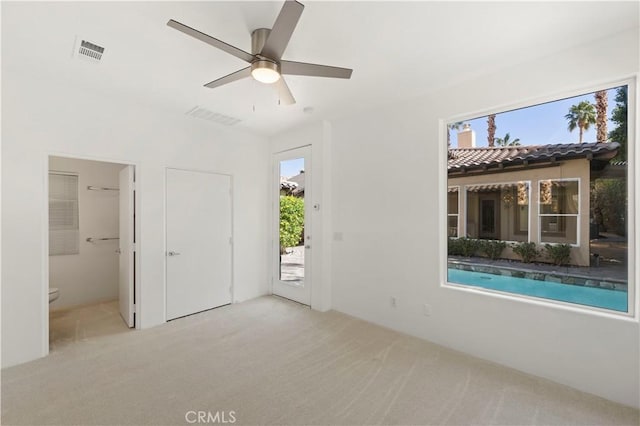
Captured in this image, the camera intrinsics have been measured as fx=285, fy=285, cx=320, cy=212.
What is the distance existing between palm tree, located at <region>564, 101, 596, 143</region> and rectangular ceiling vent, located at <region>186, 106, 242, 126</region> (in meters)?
3.66

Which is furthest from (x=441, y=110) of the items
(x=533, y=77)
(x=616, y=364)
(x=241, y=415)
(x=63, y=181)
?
(x=63, y=181)

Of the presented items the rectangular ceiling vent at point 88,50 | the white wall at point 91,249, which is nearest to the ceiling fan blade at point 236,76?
the rectangular ceiling vent at point 88,50

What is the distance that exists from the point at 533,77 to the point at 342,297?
319 centimetres

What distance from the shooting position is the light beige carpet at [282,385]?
1.99 metres

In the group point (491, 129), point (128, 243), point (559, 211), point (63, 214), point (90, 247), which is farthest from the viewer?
point (90, 247)

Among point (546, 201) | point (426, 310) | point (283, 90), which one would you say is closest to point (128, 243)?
point (283, 90)

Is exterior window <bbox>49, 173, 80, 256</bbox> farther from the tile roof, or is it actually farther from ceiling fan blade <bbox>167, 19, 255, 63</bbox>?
the tile roof

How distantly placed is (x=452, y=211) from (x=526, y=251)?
2.49 ft

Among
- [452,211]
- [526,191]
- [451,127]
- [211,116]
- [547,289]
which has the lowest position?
[547,289]

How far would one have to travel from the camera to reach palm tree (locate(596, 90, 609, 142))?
231cm

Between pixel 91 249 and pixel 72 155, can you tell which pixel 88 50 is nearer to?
pixel 72 155

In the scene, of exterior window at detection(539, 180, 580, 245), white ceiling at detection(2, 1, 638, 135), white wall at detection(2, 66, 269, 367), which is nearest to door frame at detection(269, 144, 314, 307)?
white wall at detection(2, 66, 269, 367)

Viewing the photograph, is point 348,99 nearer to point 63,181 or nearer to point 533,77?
point 533,77

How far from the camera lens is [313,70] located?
6.68 ft
